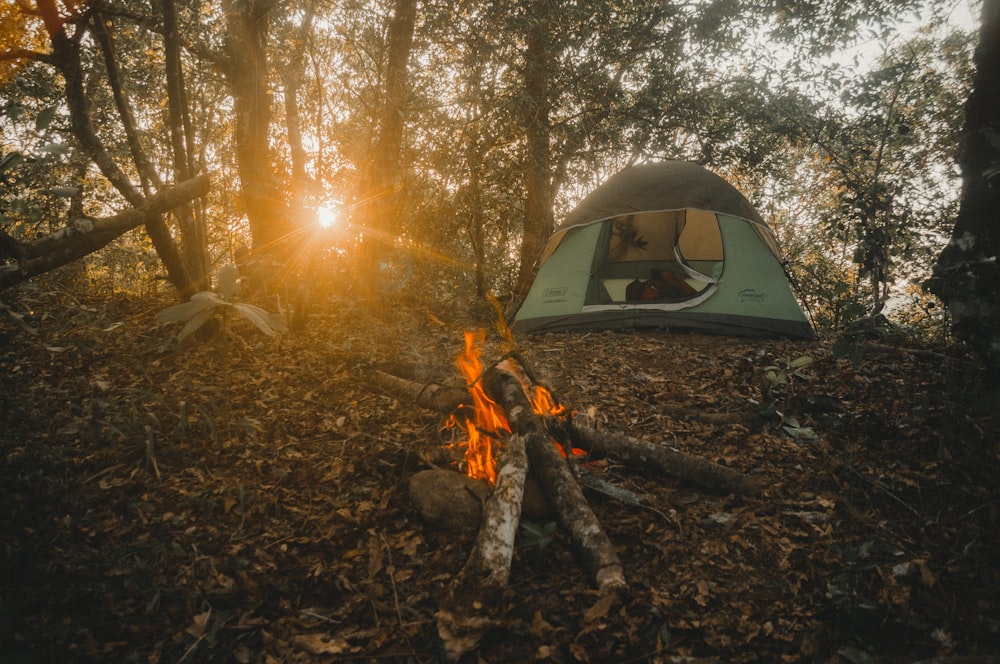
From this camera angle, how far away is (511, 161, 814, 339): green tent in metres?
6.94

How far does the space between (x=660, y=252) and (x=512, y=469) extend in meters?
7.38

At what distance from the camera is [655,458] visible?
3.52m

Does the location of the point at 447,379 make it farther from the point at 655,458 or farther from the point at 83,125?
the point at 83,125

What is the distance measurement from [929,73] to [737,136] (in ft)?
10.0

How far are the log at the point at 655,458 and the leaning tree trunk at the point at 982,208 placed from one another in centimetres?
243

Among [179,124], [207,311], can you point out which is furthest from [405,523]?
[179,124]

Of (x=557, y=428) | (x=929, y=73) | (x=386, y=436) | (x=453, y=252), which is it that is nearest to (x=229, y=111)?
(x=453, y=252)

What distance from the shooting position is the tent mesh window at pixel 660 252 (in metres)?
8.40

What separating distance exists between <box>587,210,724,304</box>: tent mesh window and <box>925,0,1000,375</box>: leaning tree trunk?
3.94m

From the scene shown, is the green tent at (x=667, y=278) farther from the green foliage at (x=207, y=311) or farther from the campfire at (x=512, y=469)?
the green foliage at (x=207, y=311)

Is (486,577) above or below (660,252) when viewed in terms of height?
below

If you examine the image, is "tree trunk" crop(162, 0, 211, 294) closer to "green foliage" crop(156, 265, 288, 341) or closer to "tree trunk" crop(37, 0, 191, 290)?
"tree trunk" crop(37, 0, 191, 290)

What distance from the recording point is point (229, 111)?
563 inches

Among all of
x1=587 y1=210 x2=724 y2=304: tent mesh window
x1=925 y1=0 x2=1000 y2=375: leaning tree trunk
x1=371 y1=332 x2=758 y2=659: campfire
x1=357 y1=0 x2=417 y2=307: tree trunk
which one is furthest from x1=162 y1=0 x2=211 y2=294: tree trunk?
x1=925 y1=0 x2=1000 y2=375: leaning tree trunk
